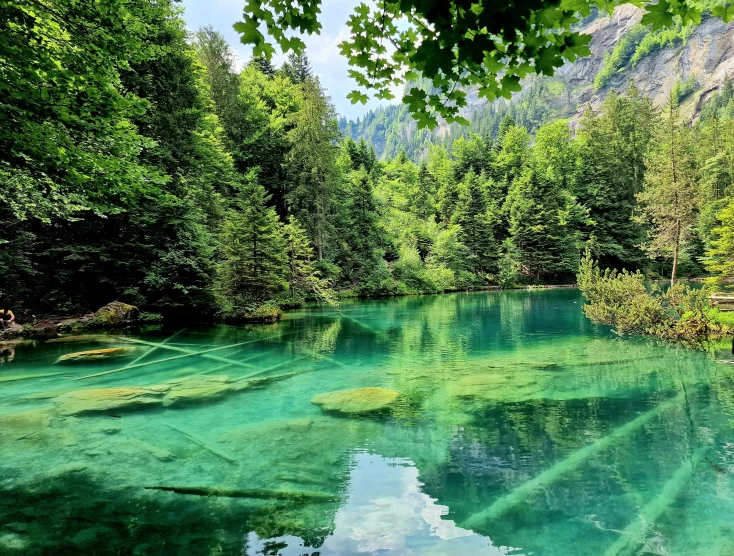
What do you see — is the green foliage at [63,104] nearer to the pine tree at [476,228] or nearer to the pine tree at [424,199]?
the pine tree at [476,228]

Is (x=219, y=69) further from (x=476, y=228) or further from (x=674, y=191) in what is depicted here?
(x=674, y=191)

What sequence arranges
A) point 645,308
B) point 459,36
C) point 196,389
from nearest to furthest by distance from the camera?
point 459,36 → point 196,389 → point 645,308

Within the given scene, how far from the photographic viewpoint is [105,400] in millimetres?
8133

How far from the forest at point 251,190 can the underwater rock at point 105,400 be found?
3.72 m

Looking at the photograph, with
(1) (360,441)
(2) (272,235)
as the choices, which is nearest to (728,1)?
(1) (360,441)

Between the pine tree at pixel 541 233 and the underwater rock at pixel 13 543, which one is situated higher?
the pine tree at pixel 541 233

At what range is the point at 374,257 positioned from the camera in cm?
3578

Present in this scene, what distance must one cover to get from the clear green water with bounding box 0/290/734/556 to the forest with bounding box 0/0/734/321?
4.23m

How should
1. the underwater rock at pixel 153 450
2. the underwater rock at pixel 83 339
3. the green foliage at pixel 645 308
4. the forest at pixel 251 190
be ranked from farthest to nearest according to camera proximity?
the underwater rock at pixel 83 339
the green foliage at pixel 645 308
the forest at pixel 251 190
the underwater rock at pixel 153 450

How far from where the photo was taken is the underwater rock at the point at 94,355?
11.7m

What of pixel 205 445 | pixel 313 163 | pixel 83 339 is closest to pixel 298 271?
pixel 313 163

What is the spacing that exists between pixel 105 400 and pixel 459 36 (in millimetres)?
9088

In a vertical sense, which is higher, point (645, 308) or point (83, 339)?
point (645, 308)

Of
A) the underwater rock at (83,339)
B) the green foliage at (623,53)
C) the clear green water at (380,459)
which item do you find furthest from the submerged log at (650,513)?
the green foliage at (623,53)
